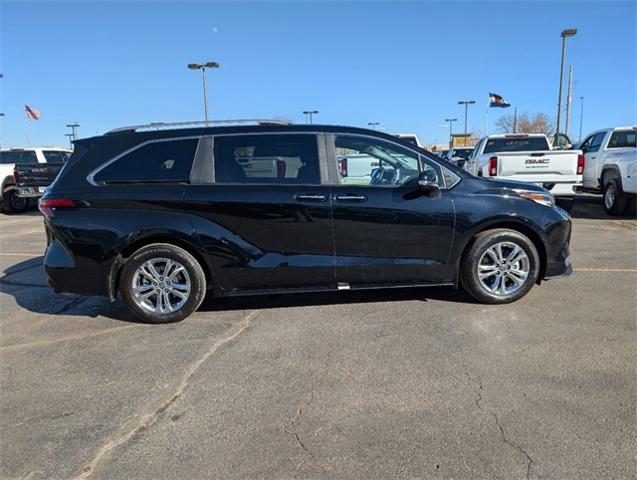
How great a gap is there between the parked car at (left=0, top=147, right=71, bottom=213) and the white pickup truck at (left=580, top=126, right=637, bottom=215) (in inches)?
570

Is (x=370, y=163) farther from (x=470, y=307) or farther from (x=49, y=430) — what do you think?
(x=49, y=430)

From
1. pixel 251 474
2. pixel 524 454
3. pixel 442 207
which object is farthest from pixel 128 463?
pixel 442 207

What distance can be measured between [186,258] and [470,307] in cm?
275

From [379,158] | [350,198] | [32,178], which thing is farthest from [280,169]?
[32,178]

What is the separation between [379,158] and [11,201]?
1414 centimetres

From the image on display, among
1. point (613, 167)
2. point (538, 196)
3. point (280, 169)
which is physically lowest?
point (538, 196)

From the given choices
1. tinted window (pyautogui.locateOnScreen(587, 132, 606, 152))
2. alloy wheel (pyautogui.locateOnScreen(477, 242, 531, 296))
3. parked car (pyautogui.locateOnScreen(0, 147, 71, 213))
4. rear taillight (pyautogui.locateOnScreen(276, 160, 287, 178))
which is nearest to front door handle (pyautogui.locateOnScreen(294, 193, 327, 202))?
rear taillight (pyautogui.locateOnScreen(276, 160, 287, 178))

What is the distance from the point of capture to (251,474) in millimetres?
2520

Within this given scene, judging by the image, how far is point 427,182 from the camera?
4.53 meters

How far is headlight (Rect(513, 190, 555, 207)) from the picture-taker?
15.9ft

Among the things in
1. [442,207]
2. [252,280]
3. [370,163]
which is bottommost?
[252,280]

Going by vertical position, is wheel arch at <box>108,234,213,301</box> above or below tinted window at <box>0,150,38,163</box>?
below

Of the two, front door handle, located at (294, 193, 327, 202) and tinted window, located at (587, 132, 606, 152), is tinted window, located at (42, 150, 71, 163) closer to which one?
front door handle, located at (294, 193, 327, 202)

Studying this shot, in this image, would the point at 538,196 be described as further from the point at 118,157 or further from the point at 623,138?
the point at 623,138
